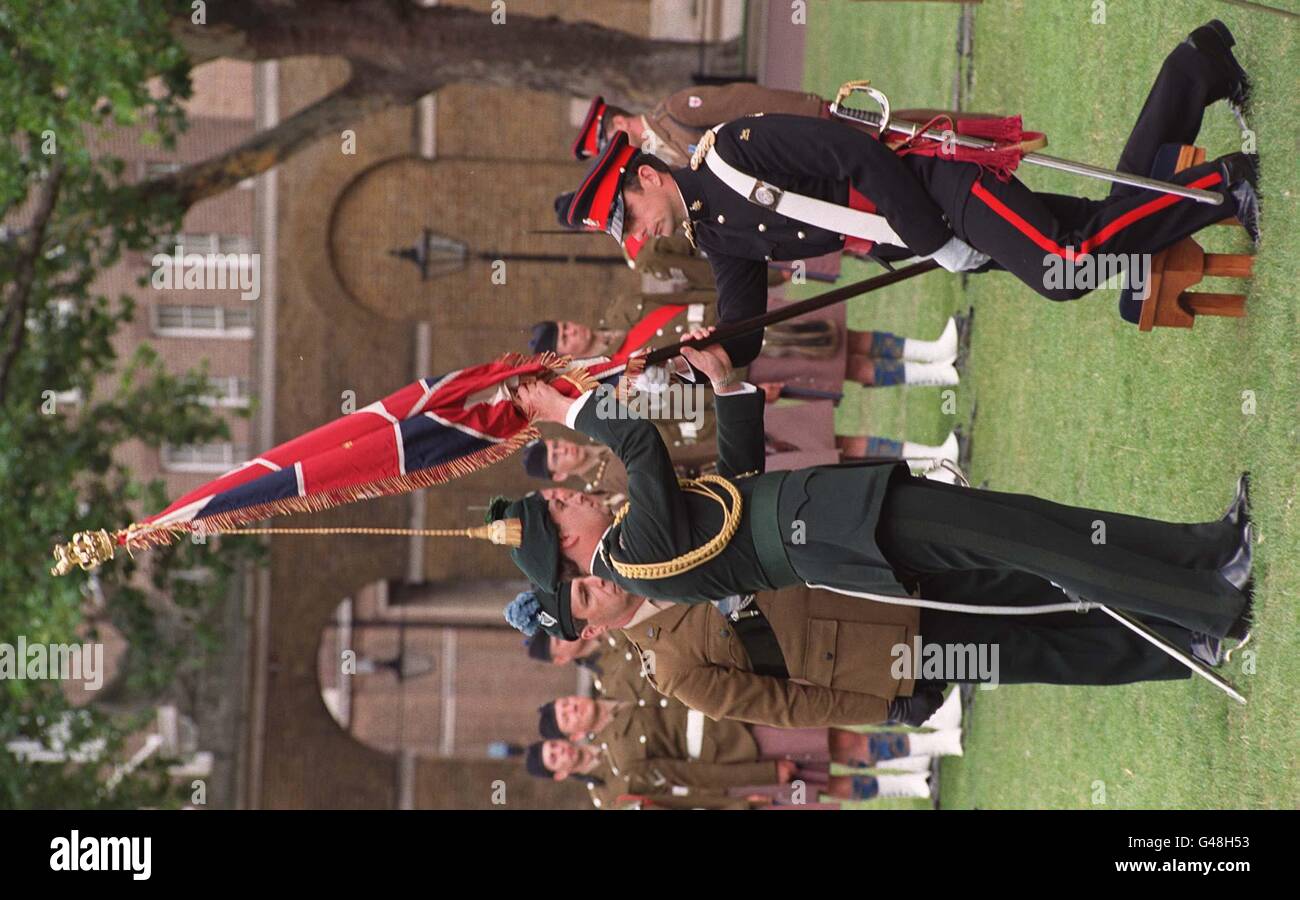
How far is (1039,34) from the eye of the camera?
7.95 m

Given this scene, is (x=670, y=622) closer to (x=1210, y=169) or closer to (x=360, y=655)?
(x=1210, y=169)

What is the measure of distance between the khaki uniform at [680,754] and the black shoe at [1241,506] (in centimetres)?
344

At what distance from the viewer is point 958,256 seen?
5215 millimetres

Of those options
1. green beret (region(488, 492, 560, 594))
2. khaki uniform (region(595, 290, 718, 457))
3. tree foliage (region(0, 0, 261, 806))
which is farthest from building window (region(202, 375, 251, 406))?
green beret (region(488, 492, 560, 594))

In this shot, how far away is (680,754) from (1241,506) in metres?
3.75

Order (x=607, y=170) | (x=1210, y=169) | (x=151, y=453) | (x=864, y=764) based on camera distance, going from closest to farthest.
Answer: (x=1210, y=169) < (x=607, y=170) < (x=864, y=764) < (x=151, y=453)

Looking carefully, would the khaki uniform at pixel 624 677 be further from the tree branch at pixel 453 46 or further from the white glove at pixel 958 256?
the tree branch at pixel 453 46

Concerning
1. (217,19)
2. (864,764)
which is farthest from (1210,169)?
(217,19)

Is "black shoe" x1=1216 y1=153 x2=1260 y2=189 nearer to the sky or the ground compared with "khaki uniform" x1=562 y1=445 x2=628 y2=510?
nearer to the sky

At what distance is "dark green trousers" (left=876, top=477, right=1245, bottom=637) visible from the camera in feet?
15.5

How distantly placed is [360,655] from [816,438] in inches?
354

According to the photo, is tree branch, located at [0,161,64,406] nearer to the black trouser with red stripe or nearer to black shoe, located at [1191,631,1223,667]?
the black trouser with red stripe

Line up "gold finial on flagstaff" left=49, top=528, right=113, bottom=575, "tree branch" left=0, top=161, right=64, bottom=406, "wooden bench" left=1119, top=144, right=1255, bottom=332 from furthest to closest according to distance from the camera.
A: 1. "tree branch" left=0, top=161, right=64, bottom=406
2. "gold finial on flagstaff" left=49, top=528, right=113, bottom=575
3. "wooden bench" left=1119, top=144, right=1255, bottom=332

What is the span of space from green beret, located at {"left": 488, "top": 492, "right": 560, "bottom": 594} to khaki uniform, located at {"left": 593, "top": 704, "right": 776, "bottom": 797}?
264cm
